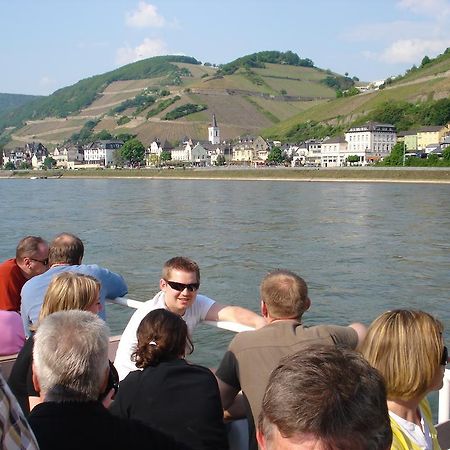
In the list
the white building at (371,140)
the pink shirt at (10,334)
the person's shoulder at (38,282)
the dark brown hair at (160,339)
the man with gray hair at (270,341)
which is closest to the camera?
the dark brown hair at (160,339)

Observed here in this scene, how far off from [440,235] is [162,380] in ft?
75.9

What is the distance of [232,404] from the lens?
10.2 ft

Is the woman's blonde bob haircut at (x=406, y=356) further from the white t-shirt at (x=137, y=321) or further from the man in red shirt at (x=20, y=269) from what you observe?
the man in red shirt at (x=20, y=269)

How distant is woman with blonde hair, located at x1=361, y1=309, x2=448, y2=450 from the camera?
2283 millimetres

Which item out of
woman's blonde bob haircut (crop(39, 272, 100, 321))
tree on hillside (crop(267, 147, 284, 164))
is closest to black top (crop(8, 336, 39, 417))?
woman's blonde bob haircut (crop(39, 272, 100, 321))

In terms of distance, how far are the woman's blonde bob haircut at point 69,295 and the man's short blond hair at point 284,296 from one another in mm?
926

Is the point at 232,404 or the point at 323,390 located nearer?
the point at 323,390

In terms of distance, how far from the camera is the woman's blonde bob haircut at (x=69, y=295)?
128 inches

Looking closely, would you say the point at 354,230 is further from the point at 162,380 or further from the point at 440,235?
the point at 162,380

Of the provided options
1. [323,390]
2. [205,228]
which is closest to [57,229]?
[205,228]

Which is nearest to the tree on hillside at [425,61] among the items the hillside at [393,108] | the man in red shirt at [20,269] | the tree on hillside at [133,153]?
the hillside at [393,108]

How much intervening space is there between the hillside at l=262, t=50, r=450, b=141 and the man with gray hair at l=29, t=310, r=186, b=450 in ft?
380

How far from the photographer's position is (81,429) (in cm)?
222

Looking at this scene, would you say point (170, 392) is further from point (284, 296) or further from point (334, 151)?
point (334, 151)
